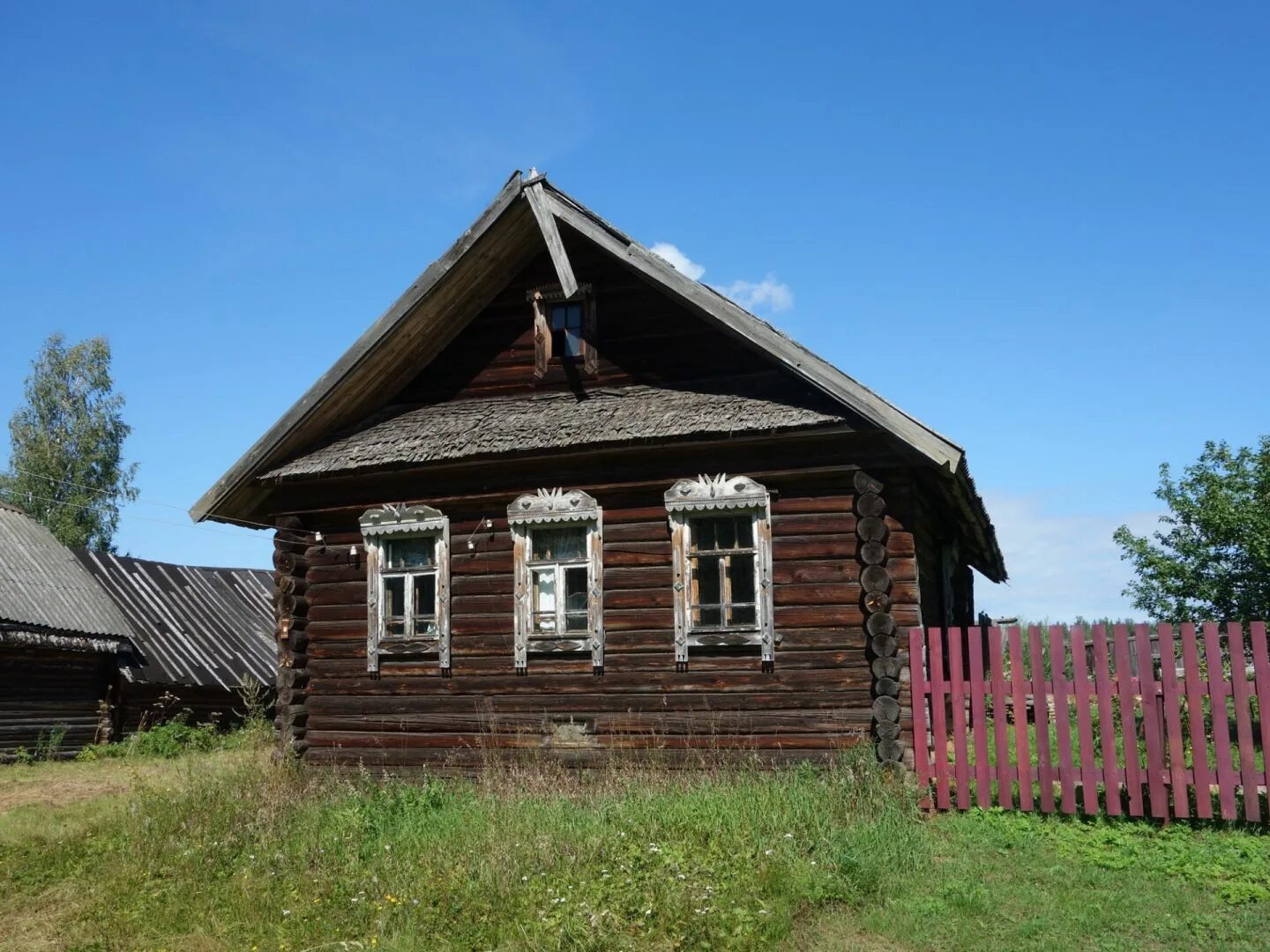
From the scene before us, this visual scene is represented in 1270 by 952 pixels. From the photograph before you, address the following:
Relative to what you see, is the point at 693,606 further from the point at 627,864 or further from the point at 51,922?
the point at 51,922

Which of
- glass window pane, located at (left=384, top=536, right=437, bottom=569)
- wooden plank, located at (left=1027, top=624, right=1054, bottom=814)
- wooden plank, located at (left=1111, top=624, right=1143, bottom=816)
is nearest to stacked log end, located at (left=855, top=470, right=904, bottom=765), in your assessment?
wooden plank, located at (left=1027, top=624, right=1054, bottom=814)

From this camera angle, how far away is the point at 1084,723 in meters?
8.90

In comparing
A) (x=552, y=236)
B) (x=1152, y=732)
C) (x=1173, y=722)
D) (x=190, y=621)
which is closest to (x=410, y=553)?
(x=552, y=236)

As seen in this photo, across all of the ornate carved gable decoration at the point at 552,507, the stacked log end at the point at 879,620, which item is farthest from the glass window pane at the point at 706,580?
the stacked log end at the point at 879,620

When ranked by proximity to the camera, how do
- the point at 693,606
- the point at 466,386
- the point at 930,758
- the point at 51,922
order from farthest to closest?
the point at 466,386 → the point at 693,606 → the point at 930,758 → the point at 51,922

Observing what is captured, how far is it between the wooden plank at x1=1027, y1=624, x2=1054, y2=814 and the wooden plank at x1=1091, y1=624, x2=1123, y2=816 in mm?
429

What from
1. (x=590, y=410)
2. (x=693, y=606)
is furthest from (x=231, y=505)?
(x=693, y=606)

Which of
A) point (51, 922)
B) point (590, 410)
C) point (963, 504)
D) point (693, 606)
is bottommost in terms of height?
point (51, 922)

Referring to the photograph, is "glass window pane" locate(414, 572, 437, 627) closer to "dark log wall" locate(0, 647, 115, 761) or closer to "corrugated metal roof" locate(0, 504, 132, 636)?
"corrugated metal roof" locate(0, 504, 132, 636)

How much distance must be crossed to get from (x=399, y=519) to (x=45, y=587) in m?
12.9

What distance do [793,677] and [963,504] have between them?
3237mm

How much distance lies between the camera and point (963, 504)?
41.0ft

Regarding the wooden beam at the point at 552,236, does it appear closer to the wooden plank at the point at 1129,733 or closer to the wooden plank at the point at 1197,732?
the wooden plank at the point at 1129,733

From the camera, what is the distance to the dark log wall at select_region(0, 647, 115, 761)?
1977cm
